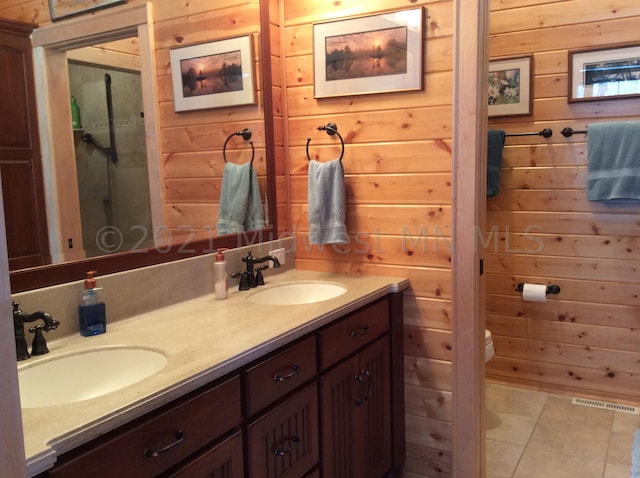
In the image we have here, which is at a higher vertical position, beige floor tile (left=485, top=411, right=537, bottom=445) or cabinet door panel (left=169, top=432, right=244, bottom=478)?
cabinet door panel (left=169, top=432, right=244, bottom=478)

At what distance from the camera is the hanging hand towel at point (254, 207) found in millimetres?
2250

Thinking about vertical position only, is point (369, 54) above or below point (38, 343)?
above

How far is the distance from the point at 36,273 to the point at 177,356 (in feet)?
1.56

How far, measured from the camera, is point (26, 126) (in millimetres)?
1389

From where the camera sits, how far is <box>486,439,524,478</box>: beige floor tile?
2369 millimetres

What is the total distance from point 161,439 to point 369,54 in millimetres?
1653

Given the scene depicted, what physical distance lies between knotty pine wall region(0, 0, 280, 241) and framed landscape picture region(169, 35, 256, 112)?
26 mm

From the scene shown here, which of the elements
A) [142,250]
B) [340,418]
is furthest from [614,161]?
[142,250]

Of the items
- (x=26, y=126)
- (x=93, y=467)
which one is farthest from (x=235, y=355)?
(x=26, y=126)

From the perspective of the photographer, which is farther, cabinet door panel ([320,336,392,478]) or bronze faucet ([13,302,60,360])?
cabinet door panel ([320,336,392,478])

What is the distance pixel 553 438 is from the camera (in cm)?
266

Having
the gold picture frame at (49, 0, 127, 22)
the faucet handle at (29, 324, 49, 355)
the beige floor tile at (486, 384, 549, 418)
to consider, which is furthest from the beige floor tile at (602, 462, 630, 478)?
the gold picture frame at (49, 0, 127, 22)

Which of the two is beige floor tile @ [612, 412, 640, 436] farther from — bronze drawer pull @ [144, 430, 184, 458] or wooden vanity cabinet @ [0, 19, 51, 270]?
wooden vanity cabinet @ [0, 19, 51, 270]

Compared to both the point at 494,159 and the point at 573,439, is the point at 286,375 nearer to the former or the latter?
the point at 573,439
